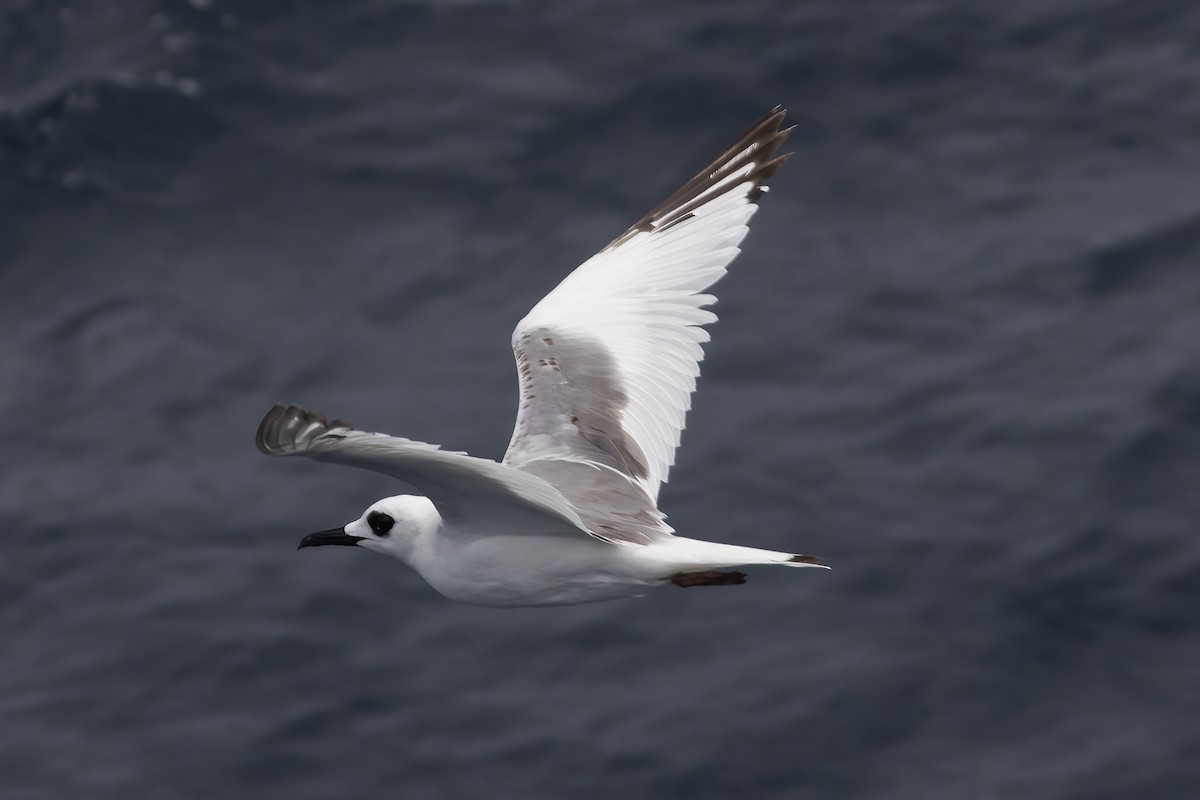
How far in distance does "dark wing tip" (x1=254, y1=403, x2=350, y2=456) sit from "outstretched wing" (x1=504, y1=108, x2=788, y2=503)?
2.68m

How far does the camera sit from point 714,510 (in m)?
14.9

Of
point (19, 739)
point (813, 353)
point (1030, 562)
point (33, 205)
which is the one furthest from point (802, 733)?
point (33, 205)

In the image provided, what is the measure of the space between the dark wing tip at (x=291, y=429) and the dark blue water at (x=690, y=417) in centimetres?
543

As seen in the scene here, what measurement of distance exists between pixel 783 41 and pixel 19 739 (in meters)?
9.55

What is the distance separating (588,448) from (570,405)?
1.26 feet

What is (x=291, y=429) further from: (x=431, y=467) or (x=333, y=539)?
(x=333, y=539)

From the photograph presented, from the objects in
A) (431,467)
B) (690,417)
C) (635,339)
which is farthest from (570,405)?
(690,417)

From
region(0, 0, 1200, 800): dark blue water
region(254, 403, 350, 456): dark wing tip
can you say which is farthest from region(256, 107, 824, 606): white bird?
region(0, 0, 1200, 800): dark blue water

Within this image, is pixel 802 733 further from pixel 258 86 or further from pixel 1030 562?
pixel 258 86

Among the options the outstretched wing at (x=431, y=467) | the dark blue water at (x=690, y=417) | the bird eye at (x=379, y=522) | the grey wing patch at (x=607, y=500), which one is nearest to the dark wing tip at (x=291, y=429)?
the outstretched wing at (x=431, y=467)

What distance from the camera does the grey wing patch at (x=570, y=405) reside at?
1148cm

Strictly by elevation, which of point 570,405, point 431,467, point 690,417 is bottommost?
point 431,467

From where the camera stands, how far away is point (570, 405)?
1174 centimetres

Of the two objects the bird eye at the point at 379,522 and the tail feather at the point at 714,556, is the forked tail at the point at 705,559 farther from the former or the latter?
the bird eye at the point at 379,522
